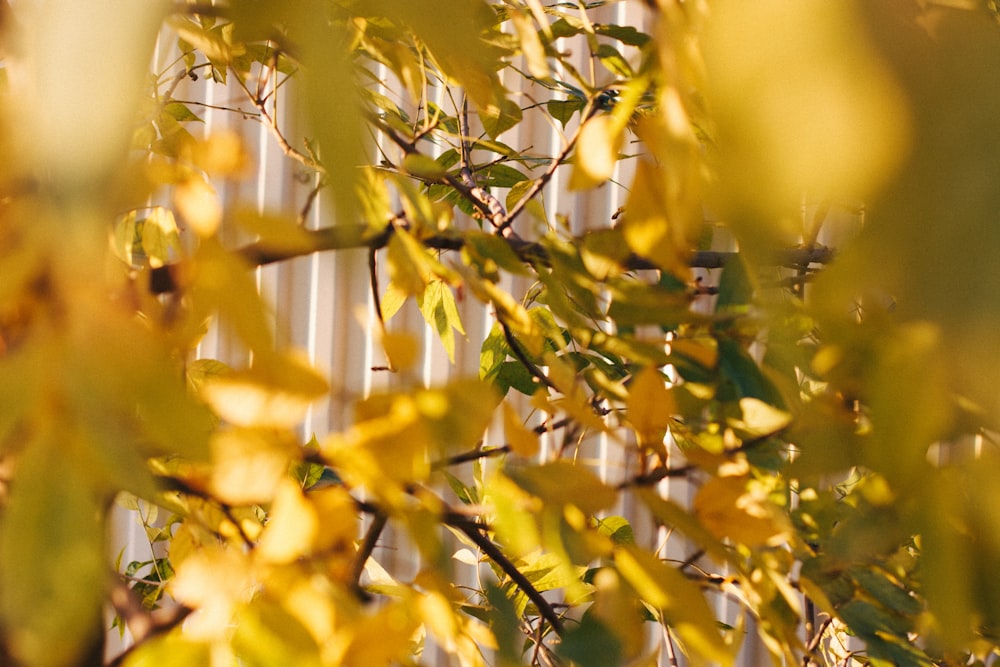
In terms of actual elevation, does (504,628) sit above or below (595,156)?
below

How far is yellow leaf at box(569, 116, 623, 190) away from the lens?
0.21 m

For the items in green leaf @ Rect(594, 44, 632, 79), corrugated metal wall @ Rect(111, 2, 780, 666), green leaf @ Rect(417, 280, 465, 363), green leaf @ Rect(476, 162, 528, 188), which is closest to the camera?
green leaf @ Rect(594, 44, 632, 79)

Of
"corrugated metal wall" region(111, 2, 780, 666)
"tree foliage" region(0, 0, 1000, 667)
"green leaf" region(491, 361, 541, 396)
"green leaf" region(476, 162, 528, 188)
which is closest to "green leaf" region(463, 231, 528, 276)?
"tree foliage" region(0, 0, 1000, 667)

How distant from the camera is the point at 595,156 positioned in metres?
0.21

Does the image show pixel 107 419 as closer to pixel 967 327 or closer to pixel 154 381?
pixel 154 381

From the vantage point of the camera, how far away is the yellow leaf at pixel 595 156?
207 millimetres

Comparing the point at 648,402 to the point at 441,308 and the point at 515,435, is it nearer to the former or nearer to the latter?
the point at 515,435

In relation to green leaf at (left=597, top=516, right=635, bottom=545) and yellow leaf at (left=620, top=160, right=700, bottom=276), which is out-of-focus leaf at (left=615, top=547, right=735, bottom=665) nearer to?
yellow leaf at (left=620, top=160, right=700, bottom=276)

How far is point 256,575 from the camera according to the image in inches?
8.9

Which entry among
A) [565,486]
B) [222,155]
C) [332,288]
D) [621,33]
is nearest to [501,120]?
[621,33]

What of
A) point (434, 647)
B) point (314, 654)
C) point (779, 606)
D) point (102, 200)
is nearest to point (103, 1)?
point (102, 200)

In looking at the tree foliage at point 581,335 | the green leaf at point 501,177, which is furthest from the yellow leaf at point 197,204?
the green leaf at point 501,177

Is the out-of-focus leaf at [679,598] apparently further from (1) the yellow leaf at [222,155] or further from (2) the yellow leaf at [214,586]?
(1) the yellow leaf at [222,155]

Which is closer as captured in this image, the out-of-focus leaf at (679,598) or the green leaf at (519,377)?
the out-of-focus leaf at (679,598)
